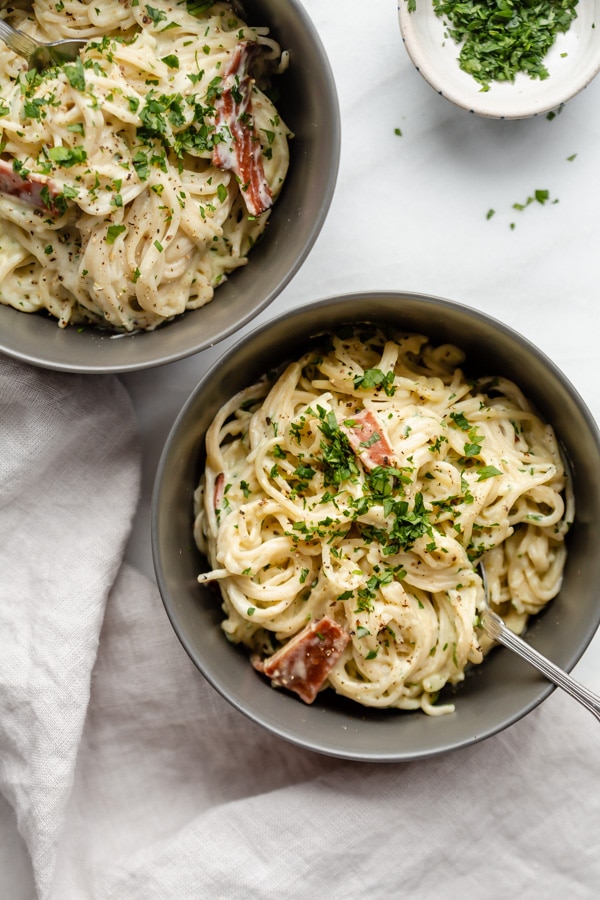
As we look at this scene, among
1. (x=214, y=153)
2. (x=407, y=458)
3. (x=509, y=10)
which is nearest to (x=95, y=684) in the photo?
(x=407, y=458)

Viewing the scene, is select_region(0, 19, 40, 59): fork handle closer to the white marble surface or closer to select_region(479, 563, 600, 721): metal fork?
the white marble surface

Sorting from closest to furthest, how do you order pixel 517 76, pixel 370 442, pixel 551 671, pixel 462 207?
pixel 551 671, pixel 370 442, pixel 517 76, pixel 462 207

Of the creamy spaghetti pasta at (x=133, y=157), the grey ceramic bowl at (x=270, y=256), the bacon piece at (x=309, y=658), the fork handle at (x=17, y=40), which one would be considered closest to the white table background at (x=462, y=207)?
the grey ceramic bowl at (x=270, y=256)

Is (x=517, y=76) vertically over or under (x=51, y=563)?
over

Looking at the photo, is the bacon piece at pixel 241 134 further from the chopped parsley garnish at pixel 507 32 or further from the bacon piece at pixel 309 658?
the bacon piece at pixel 309 658

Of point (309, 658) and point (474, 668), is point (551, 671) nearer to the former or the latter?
point (474, 668)

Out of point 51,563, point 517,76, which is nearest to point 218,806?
point 51,563
